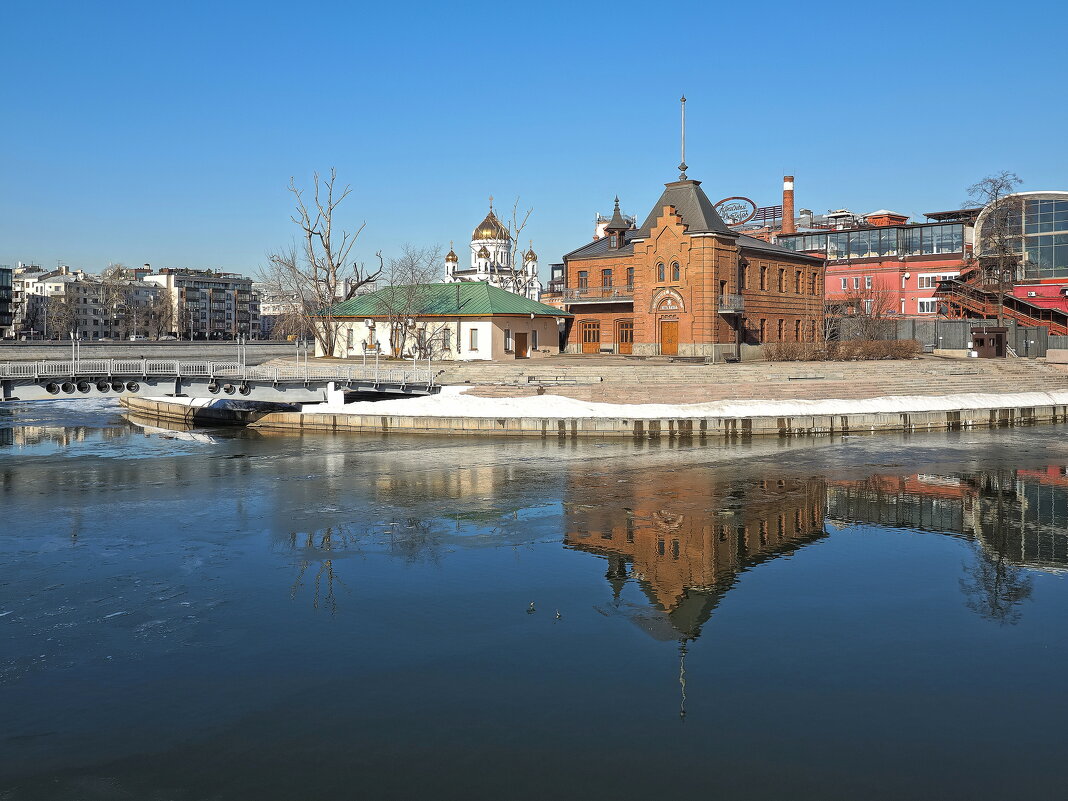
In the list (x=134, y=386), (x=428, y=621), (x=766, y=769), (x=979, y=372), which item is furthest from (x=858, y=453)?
(x=134, y=386)

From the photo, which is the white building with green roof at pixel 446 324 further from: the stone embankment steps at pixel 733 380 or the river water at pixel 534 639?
the river water at pixel 534 639

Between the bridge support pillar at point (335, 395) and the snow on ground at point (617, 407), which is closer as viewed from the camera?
the snow on ground at point (617, 407)

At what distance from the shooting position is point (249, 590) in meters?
19.0

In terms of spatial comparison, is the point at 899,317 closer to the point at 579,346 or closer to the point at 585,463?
the point at 579,346

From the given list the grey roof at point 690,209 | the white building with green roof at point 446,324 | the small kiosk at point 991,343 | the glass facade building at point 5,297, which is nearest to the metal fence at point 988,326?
the small kiosk at point 991,343

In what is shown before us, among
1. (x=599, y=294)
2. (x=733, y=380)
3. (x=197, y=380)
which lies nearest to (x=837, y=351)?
(x=733, y=380)

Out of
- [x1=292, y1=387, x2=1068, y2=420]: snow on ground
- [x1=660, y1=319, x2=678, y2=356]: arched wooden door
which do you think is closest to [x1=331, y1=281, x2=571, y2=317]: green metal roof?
[x1=660, y1=319, x2=678, y2=356]: arched wooden door

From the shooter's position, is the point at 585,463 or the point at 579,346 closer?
the point at 585,463

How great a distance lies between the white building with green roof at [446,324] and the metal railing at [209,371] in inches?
400

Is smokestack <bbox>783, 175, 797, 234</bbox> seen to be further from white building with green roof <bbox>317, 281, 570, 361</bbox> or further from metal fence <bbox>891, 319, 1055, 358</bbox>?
white building with green roof <bbox>317, 281, 570, 361</bbox>

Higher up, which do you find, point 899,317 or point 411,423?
point 899,317

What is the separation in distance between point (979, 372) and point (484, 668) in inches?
1756

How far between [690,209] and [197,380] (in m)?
30.2

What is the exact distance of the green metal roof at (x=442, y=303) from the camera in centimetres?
6072
